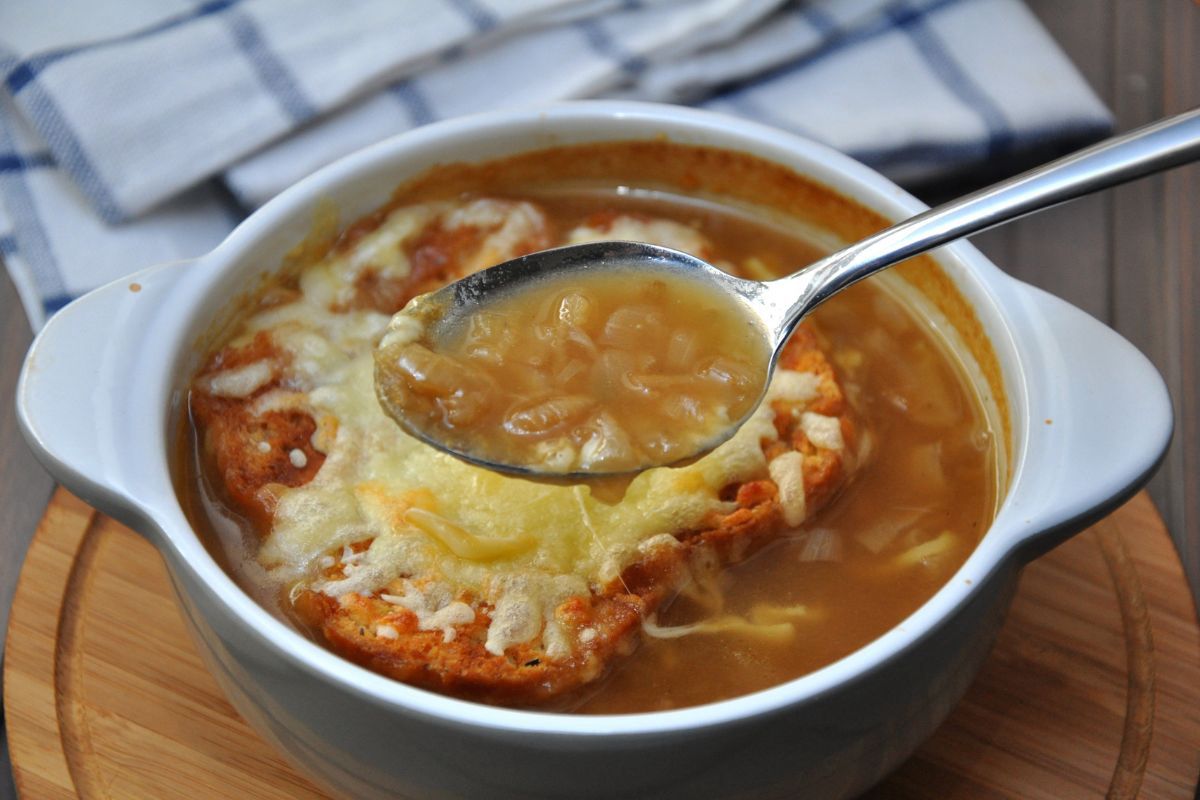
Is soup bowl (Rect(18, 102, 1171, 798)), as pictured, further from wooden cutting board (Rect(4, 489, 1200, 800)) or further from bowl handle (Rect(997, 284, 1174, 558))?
wooden cutting board (Rect(4, 489, 1200, 800))

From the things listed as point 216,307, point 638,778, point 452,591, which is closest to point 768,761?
point 638,778

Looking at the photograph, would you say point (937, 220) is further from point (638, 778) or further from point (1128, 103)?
point (1128, 103)

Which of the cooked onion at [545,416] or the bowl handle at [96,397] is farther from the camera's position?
the cooked onion at [545,416]

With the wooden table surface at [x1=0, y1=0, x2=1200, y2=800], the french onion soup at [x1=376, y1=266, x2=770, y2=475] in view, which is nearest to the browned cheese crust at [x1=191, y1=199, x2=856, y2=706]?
the french onion soup at [x1=376, y1=266, x2=770, y2=475]

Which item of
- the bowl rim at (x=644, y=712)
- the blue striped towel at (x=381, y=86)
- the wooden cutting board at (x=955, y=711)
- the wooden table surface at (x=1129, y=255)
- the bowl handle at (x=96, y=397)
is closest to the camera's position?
the bowl rim at (x=644, y=712)

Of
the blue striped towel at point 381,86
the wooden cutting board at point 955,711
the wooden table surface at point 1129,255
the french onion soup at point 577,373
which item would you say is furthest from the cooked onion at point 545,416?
the blue striped towel at point 381,86

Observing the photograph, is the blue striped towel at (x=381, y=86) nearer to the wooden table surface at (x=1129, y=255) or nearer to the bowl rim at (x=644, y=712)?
the wooden table surface at (x=1129, y=255)
